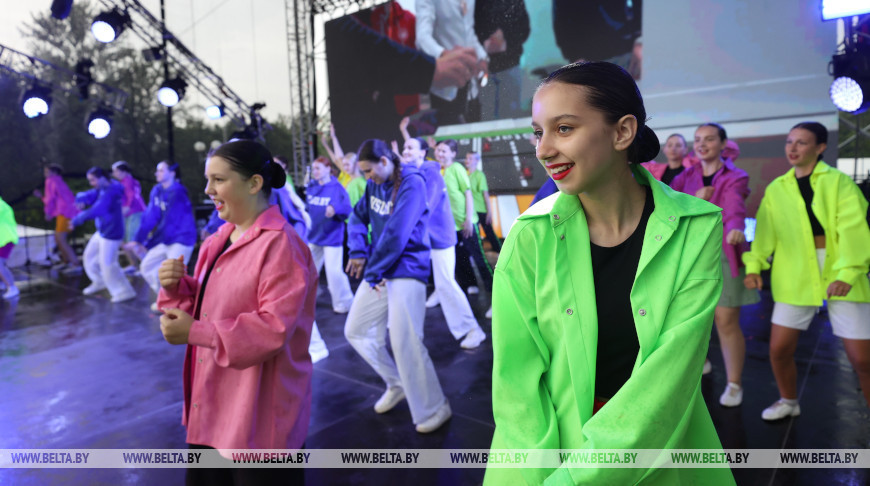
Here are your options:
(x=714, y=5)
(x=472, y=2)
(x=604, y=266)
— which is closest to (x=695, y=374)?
(x=604, y=266)

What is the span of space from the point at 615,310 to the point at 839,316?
265cm

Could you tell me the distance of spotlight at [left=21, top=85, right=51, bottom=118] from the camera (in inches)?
330

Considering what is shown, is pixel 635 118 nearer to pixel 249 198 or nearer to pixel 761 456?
pixel 249 198

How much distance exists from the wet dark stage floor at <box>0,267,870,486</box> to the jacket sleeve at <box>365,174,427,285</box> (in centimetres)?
59

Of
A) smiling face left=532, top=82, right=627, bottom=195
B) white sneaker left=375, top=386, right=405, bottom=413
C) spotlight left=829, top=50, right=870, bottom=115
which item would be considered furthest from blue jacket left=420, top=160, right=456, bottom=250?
spotlight left=829, top=50, right=870, bottom=115

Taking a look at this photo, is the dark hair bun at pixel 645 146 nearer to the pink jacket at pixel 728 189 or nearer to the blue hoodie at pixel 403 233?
the blue hoodie at pixel 403 233

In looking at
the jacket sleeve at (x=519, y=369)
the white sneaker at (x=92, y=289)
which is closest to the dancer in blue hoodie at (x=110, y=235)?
the white sneaker at (x=92, y=289)

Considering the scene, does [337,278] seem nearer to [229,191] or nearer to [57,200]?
[229,191]

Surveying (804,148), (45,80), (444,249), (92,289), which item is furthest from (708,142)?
(45,80)

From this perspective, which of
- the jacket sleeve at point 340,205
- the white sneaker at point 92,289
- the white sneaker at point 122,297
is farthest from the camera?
the white sneaker at point 92,289

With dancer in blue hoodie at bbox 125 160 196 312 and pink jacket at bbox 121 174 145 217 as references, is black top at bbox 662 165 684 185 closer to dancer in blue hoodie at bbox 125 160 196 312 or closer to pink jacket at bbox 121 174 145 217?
dancer in blue hoodie at bbox 125 160 196 312

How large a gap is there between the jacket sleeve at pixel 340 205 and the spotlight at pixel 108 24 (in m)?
4.38

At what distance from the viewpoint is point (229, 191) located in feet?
6.48

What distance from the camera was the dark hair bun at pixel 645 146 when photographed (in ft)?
3.88
